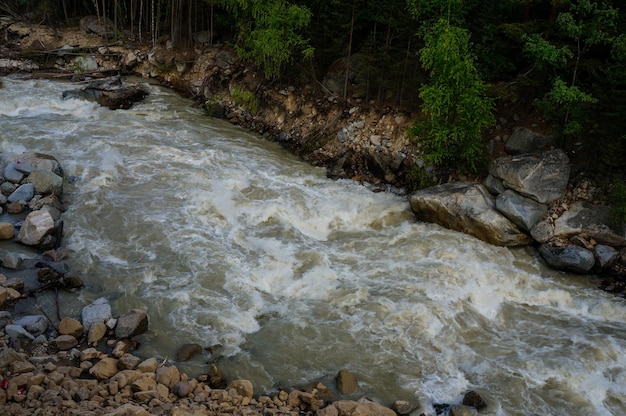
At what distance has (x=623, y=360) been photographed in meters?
9.27

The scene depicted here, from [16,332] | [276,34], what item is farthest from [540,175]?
[16,332]

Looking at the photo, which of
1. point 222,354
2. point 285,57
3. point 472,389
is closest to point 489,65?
point 285,57

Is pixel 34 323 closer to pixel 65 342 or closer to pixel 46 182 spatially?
pixel 65 342

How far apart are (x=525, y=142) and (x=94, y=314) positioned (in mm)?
11723

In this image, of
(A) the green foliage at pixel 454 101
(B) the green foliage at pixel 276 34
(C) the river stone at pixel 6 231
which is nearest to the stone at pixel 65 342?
(C) the river stone at pixel 6 231

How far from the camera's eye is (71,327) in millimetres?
8984

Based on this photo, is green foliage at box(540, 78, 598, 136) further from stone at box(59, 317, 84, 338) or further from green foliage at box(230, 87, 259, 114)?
stone at box(59, 317, 84, 338)

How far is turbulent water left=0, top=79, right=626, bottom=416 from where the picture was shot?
885cm

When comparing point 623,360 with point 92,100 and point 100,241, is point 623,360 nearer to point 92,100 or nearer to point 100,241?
point 100,241

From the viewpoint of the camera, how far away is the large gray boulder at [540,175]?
13.0 m

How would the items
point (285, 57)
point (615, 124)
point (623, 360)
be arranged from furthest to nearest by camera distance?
point (285, 57), point (615, 124), point (623, 360)

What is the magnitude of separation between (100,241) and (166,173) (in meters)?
3.65

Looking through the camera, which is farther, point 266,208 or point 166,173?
point 166,173

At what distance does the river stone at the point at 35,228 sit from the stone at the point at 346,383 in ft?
24.2
